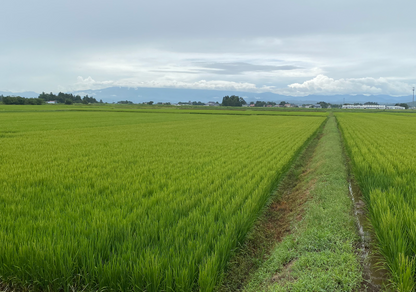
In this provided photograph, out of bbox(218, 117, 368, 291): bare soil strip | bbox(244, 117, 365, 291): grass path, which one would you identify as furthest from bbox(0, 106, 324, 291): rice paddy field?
bbox(244, 117, 365, 291): grass path

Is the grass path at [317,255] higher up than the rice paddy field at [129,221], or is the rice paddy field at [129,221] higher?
the rice paddy field at [129,221]

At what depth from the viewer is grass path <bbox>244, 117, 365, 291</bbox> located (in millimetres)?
2854

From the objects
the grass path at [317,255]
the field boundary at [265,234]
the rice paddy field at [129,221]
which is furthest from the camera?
the field boundary at [265,234]

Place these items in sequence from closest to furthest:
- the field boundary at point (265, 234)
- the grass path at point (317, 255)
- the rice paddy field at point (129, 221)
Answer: the rice paddy field at point (129, 221) < the grass path at point (317, 255) < the field boundary at point (265, 234)

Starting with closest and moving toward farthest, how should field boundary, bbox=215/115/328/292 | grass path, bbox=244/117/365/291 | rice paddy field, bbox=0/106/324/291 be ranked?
rice paddy field, bbox=0/106/324/291 < grass path, bbox=244/117/365/291 < field boundary, bbox=215/115/328/292

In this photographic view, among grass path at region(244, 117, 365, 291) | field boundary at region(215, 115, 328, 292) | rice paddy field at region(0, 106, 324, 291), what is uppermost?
rice paddy field at region(0, 106, 324, 291)

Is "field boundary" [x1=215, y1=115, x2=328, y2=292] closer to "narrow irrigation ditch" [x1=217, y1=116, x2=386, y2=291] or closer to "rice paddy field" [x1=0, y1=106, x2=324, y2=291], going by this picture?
"narrow irrigation ditch" [x1=217, y1=116, x2=386, y2=291]

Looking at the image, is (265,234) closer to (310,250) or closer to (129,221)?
(310,250)

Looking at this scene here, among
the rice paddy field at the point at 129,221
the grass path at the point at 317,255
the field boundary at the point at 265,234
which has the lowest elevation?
the field boundary at the point at 265,234

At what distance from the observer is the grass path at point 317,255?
2854 millimetres

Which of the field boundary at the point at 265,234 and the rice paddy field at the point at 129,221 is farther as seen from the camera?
the field boundary at the point at 265,234

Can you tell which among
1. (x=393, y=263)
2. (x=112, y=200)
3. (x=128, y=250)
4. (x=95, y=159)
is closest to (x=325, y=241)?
(x=393, y=263)

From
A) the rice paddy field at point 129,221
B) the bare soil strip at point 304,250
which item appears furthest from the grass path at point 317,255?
the rice paddy field at point 129,221

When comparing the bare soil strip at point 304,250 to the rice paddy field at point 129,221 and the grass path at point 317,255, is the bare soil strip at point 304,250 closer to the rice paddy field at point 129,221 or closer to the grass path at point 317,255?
the grass path at point 317,255
